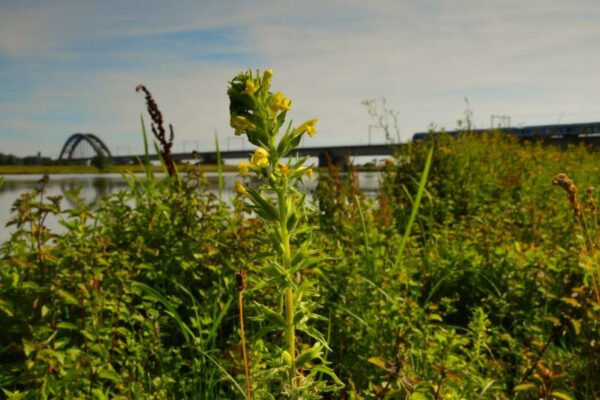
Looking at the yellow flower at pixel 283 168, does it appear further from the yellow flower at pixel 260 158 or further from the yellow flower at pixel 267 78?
the yellow flower at pixel 267 78

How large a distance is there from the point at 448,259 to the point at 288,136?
2859 mm

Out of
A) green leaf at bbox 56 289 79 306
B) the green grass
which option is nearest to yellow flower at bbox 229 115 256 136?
the green grass

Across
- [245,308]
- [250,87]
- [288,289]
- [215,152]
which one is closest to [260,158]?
[250,87]

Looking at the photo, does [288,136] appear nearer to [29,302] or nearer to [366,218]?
[29,302]

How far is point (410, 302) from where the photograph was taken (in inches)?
106

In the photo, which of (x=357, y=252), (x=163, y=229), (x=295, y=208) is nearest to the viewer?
(x=295, y=208)

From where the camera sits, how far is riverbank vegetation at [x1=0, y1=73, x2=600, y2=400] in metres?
1.34

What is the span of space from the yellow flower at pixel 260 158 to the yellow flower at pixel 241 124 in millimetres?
63

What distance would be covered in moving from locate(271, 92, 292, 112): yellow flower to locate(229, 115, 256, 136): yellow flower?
0.08 m

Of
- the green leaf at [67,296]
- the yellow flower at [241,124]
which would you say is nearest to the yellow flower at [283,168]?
the yellow flower at [241,124]

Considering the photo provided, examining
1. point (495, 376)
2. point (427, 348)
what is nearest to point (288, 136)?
point (427, 348)

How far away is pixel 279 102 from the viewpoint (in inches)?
52.0

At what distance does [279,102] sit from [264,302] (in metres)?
1.62

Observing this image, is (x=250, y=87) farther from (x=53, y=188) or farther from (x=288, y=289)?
(x=53, y=188)
